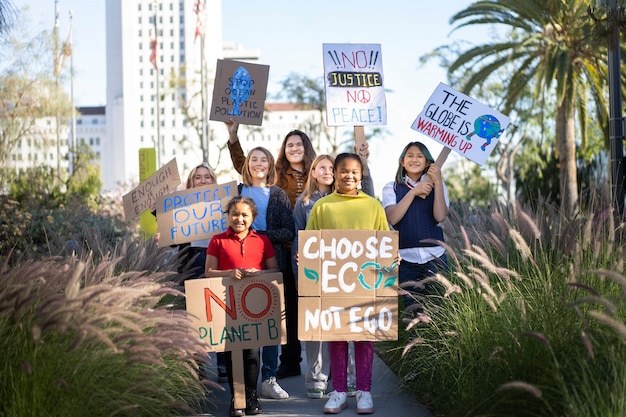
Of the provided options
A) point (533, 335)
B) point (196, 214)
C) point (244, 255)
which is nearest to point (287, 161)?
point (196, 214)

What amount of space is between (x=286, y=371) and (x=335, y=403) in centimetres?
174

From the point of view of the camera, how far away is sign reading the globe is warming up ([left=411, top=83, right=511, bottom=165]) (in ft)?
27.4

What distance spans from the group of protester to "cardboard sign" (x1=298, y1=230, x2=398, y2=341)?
0.21 meters

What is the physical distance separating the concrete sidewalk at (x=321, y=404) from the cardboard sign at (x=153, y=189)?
2.14m

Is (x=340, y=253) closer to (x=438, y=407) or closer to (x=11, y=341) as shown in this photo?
(x=438, y=407)

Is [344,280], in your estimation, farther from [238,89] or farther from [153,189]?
[238,89]

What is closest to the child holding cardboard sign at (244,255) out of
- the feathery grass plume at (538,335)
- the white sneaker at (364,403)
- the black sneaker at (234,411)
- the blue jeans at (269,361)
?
the black sneaker at (234,411)

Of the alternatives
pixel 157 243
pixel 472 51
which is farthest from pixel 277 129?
pixel 157 243

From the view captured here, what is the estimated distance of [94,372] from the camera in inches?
214

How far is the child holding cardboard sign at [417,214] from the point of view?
7.63 meters

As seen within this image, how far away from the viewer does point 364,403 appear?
6.90m

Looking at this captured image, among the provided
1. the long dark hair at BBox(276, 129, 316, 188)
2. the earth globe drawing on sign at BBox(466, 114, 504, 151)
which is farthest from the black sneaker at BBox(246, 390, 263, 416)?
the earth globe drawing on sign at BBox(466, 114, 504, 151)

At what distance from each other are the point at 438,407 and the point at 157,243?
326 centimetres

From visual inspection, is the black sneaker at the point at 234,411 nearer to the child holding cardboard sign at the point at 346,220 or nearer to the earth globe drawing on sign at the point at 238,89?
the child holding cardboard sign at the point at 346,220
